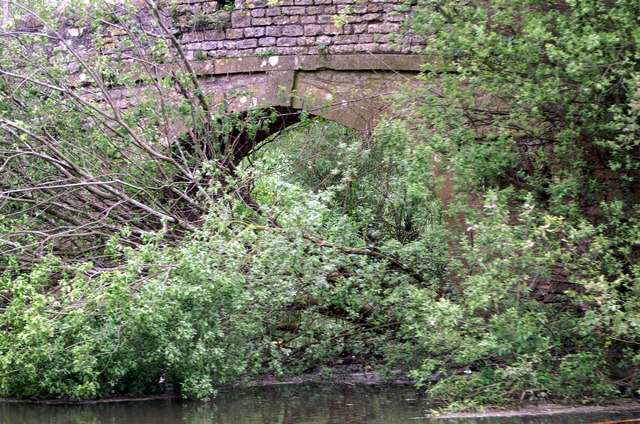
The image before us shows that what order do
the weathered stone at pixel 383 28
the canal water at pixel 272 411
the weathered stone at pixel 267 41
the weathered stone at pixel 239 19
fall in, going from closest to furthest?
1. the canal water at pixel 272 411
2. the weathered stone at pixel 383 28
3. the weathered stone at pixel 267 41
4. the weathered stone at pixel 239 19

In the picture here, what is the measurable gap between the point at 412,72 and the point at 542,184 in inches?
104

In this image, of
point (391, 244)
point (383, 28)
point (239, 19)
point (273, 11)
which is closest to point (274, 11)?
point (273, 11)

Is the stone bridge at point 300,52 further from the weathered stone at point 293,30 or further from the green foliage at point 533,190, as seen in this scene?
the green foliage at point 533,190

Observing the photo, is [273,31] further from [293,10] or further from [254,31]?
[293,10]

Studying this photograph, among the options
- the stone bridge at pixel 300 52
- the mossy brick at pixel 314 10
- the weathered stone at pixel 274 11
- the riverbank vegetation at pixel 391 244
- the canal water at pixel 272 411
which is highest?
the weathered stone at pixel 274 11

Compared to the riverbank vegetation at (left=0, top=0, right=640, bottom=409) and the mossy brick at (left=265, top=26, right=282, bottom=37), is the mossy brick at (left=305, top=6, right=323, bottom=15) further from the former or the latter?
the riverbank vegetation at (left=0, top=0, right=640, bottom=409)

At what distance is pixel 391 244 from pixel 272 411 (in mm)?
1868

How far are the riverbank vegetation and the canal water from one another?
190 mm

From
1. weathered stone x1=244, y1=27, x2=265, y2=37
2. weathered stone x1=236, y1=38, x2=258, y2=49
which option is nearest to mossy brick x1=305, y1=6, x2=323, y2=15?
weathered stone x1=244, y1=27, x2=265, y2=37

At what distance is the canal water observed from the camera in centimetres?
499

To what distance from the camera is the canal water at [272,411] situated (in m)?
4.99

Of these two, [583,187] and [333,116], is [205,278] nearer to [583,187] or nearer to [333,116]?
[583,187]

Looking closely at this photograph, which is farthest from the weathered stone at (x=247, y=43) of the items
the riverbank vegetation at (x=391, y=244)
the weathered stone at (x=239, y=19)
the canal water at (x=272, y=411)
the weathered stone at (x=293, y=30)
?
the canal water at (x=272, y=411)

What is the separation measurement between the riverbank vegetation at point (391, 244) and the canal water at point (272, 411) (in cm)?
19
